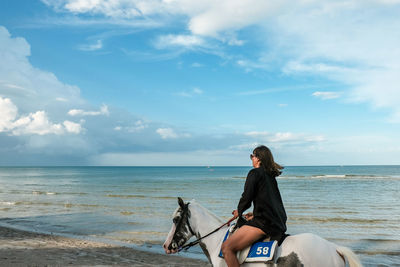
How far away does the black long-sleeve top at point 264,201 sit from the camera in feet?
13.0

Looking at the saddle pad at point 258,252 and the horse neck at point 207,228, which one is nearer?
the saddle pad at point 258,252

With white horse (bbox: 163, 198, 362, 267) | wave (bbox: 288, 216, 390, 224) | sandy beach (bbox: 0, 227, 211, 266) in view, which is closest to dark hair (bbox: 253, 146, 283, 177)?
white horse (bbox: 163, 198, 362, 267)

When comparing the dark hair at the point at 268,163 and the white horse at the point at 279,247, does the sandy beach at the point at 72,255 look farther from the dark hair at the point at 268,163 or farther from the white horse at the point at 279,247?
the dark hair at the point at 268,163

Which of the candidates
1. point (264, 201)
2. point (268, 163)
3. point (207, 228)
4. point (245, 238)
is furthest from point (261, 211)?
point (207, 228)

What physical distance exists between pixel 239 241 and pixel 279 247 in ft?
1.55

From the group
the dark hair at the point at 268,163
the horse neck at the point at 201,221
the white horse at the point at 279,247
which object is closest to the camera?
the white horse at the point at 279,247

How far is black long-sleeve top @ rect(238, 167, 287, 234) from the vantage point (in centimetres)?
397

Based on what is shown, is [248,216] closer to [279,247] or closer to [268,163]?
[279,247]

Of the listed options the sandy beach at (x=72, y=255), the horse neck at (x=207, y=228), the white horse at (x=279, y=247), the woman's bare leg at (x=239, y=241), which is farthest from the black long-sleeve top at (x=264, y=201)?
the sandy beach at (x=72, y=255)

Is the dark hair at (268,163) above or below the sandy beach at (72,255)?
above

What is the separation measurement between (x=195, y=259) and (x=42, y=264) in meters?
4.15

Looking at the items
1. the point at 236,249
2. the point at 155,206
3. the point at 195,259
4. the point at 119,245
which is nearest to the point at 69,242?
the point at 119,245

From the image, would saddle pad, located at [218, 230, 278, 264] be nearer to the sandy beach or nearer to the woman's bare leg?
the woman's bare leg

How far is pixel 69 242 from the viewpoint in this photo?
39.2 ft
